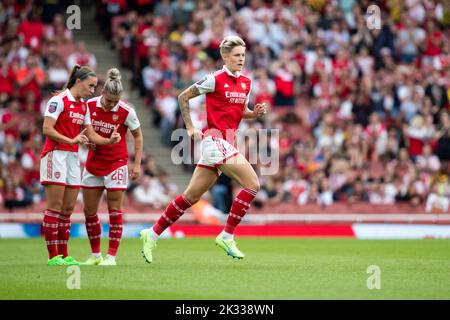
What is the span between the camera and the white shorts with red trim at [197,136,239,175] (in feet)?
44.8

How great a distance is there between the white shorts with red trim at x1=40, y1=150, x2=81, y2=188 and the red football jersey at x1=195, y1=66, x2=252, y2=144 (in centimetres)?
184

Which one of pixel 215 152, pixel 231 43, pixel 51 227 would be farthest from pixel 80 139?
pixel 231 43

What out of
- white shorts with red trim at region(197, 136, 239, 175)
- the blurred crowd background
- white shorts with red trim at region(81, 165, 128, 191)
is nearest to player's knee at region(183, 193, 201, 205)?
white shorts with red trim at region(197, 136, 239, 175)

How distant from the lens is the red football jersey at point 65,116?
13508 millimetres

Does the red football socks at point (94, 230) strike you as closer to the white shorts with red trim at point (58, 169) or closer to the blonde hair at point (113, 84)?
the white shorts with red trim at point (58, 169)

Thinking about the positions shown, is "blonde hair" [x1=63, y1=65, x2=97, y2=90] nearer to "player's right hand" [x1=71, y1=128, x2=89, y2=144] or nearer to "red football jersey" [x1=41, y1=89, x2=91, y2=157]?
"red football jersey" [x1=41, y1=89, x2=91, y2=157]

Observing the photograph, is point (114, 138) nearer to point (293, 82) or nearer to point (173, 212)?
point (173, 212)

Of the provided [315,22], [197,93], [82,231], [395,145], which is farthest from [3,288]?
[315,22]

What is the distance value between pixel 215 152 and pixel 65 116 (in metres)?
2.00

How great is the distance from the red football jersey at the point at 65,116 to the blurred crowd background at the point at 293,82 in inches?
393

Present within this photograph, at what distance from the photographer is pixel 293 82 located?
2828 centimetres

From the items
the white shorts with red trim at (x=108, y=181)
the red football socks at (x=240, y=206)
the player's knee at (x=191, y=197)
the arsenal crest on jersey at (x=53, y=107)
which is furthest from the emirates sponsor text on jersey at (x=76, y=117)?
the red football socks at (x=240, y=206)

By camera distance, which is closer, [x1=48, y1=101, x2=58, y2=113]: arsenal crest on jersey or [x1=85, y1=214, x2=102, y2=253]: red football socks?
[x1=48, y1=101, x2=58, y2=113]: arsenal crest on jersey

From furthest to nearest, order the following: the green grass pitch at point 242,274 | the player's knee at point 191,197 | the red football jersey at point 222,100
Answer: the red football jersey at point 222,100, the player's knee at point 191,197, the green grass pitch at point 242,274
